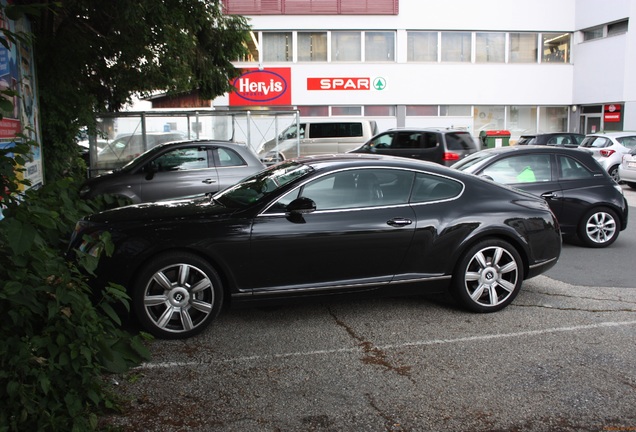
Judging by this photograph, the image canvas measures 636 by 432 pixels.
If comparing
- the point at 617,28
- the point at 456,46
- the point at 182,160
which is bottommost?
the point at 182,160

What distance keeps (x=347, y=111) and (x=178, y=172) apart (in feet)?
69.6

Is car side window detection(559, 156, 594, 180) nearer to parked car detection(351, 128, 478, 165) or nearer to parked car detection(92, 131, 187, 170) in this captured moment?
parked car detection(351, 128, 478, 165)

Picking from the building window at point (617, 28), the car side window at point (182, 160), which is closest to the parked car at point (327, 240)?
the car side window at point (182, 160)

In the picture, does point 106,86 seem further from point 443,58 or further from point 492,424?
point 443,58

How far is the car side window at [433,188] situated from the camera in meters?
5.98

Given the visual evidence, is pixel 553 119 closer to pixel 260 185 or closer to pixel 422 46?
pixel 422 46

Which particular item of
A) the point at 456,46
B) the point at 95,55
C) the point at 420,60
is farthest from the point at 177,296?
the point at 456,46

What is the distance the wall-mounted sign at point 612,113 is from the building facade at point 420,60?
0.10 meters

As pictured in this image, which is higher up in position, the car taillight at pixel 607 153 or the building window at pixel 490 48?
the building window at pixel 490 48

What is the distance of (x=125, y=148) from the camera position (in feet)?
56.2

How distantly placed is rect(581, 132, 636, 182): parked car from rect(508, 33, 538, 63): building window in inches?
506

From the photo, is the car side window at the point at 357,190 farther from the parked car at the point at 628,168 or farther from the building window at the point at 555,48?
the building window at the point at 555,48

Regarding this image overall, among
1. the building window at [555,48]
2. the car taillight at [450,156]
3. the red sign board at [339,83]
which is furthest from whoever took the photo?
the building window at [555,48]

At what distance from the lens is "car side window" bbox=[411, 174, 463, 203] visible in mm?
5984
